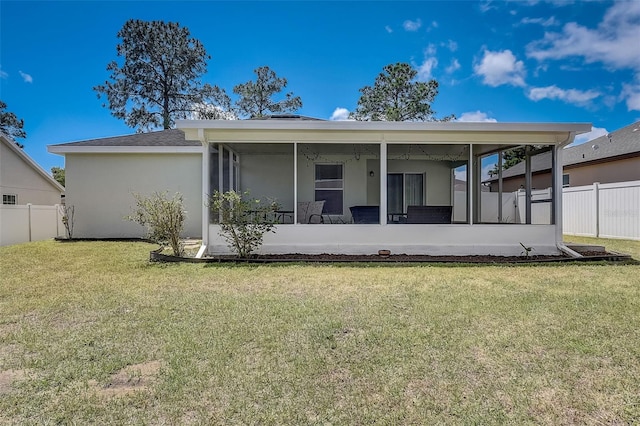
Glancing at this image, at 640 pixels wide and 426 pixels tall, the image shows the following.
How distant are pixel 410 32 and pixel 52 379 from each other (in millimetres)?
19785

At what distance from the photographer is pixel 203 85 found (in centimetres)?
2525

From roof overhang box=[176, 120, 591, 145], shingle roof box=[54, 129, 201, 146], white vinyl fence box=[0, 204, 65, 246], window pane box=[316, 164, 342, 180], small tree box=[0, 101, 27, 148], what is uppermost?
small tree box=[0, 101, 27, 148]

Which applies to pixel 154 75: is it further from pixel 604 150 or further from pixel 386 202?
pixel 604 150

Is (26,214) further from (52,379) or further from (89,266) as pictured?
(52,379)

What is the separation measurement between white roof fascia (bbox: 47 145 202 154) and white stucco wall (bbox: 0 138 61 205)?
4.20 meters

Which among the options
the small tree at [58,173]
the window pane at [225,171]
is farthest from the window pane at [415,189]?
the small tree at [58,173]

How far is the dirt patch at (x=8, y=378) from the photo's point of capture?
8.28ft

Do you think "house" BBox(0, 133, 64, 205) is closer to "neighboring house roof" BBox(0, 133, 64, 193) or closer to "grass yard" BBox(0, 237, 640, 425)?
"neighboring house roof" BBox(0, 133, 64, 193)

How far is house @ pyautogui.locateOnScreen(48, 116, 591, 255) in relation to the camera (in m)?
8.29

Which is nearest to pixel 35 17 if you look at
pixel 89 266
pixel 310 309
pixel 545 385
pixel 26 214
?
pixel 26 214

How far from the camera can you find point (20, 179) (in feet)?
50.1

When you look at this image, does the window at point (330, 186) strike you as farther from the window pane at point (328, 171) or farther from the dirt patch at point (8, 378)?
the dirt patch at point (8, 378)

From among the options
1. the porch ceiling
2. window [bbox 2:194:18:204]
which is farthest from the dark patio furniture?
window [bbox 2:194:18:204]

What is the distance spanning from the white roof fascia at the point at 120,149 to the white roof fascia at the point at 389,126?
438 centimetres
